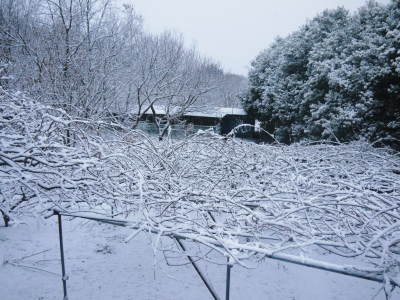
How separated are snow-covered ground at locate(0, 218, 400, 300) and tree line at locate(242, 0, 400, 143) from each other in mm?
4828

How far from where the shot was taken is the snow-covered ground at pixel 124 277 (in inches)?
183

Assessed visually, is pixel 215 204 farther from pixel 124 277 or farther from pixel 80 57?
pixel 80 57

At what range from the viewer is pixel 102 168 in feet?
9.17

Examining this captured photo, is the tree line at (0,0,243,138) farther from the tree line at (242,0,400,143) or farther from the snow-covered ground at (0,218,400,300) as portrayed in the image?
the tree line at (242,0,400,143)

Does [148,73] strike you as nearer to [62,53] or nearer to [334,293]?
[62,53]

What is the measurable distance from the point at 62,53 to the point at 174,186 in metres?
9.36

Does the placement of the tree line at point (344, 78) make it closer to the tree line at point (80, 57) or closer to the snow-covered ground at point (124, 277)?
the snow-covered ground at point (124, 277)

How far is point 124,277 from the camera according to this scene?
5078 millimetres

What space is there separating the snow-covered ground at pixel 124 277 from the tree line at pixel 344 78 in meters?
4.83

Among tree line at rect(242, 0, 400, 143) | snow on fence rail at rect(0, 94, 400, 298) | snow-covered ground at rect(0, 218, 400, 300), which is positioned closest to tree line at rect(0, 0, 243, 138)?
snow-covered ground at rect(0, 218, 400, 300)

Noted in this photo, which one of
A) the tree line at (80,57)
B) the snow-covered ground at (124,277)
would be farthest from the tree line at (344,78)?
the tree line at (80,57)

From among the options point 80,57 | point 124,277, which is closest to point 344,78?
point 80,57

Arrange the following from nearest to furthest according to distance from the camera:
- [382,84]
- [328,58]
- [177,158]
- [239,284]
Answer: [177,158] < [239,284] < [382,84] < [328,58]

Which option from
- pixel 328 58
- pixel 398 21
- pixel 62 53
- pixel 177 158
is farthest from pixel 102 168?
pixel 328 58
